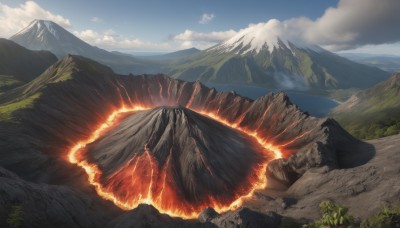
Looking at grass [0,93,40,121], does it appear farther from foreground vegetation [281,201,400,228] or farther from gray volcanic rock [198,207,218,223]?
foreground vegetation [281,201,400,228]

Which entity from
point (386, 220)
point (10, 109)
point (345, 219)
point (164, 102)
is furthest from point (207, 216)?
point (164, 102)

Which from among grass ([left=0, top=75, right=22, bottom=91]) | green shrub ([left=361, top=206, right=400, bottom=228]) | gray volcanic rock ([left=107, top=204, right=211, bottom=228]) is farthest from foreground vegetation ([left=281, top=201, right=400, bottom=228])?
grass ([left=0, top=75, right=22, bottom=91])

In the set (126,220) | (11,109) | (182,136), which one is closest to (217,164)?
(182,136)

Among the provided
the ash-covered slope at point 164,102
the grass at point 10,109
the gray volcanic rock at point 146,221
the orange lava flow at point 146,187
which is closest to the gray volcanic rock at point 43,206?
the gray volcanic rock at point 146,221

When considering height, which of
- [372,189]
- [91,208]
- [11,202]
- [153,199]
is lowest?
[153,199]

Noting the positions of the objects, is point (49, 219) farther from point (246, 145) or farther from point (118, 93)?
point (118, 93)

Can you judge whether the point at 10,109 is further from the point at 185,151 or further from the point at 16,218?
the point at 16,218

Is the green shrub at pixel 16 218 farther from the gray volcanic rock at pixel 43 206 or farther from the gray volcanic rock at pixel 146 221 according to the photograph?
the gray volcanic rock at pixel 146 221
